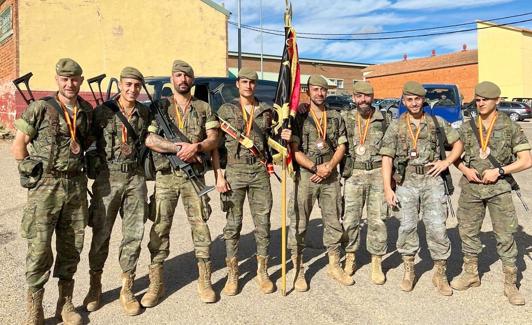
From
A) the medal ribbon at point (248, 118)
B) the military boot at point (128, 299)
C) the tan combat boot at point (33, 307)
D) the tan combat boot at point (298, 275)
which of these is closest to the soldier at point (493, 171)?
the tan combat boot at point (298, 275)

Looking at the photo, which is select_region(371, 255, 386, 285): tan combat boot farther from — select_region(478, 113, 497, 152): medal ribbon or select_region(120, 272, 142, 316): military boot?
select_region(120, 272, 142, 316): military boot

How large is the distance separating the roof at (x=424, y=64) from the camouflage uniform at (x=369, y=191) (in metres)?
39.3

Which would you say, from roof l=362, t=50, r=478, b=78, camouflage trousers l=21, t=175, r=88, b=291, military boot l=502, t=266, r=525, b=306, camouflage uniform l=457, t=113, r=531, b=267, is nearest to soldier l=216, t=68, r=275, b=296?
camouflage trousers l=21, t=175, r=88, b=291

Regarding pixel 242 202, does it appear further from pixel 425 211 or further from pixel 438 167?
pixel 438 167

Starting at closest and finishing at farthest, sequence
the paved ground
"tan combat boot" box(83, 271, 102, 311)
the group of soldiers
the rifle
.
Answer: the group of soldiers < the paved ground < "tan combat boot" box(83, 271, 102, 311) < the rifle

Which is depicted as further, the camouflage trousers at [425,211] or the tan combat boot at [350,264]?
the tan combat boot at [350,264]

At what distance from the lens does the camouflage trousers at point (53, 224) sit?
10.7ft

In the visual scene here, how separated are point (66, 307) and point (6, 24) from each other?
17.1 m

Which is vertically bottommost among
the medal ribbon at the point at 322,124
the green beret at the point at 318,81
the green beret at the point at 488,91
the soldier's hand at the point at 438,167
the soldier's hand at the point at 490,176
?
the soldier's hand at the point at 490,176

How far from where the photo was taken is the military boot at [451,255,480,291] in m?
4.11

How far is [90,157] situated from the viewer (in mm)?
3521

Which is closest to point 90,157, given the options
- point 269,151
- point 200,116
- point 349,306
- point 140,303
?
point 200,116

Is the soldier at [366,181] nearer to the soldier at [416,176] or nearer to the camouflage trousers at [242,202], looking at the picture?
the soldier at [416,176]

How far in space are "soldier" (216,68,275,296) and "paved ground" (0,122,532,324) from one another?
30 centimetres
